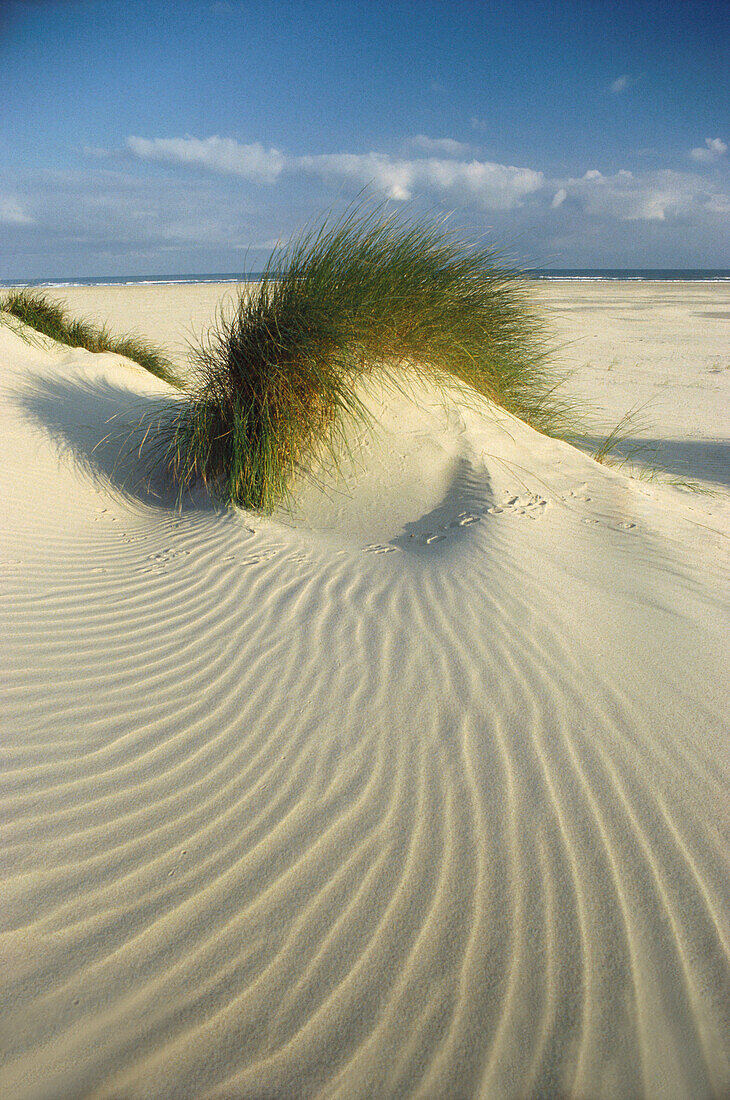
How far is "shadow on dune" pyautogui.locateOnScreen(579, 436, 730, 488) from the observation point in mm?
6066

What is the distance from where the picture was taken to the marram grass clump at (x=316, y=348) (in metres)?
4.34

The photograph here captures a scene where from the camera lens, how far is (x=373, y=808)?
195cm

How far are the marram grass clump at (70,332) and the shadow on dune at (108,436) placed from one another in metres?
2.91

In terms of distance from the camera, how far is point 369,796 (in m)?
1.99

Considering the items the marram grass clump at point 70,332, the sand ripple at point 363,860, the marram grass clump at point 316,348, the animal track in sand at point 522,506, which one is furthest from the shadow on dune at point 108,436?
the marram grass clump at point 70,332

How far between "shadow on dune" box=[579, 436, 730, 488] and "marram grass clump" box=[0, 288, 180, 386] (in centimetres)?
645

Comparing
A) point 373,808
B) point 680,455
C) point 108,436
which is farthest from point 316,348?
point 680,455

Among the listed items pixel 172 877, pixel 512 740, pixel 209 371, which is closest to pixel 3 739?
pixel 172 877

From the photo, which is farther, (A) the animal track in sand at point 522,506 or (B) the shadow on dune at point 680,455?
(B) the shadow on dune at point 680,455

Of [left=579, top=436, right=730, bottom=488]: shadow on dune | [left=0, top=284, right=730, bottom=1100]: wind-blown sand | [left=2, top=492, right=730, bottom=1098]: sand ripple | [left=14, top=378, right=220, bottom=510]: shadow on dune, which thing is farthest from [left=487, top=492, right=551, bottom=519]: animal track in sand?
[left=579, top=436, right=730, bottom=488]: shadow on dune

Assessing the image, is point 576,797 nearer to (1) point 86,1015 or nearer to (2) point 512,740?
(2) point 512,740

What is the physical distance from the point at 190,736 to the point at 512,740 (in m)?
1.18

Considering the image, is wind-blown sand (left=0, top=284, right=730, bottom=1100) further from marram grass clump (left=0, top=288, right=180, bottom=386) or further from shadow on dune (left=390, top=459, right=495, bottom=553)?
marram grass clump (left=0, top=288, right=180, bottom=386)

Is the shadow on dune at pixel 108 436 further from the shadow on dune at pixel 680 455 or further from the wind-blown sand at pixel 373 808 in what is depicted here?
the shadow on dune at pixel 680 455
